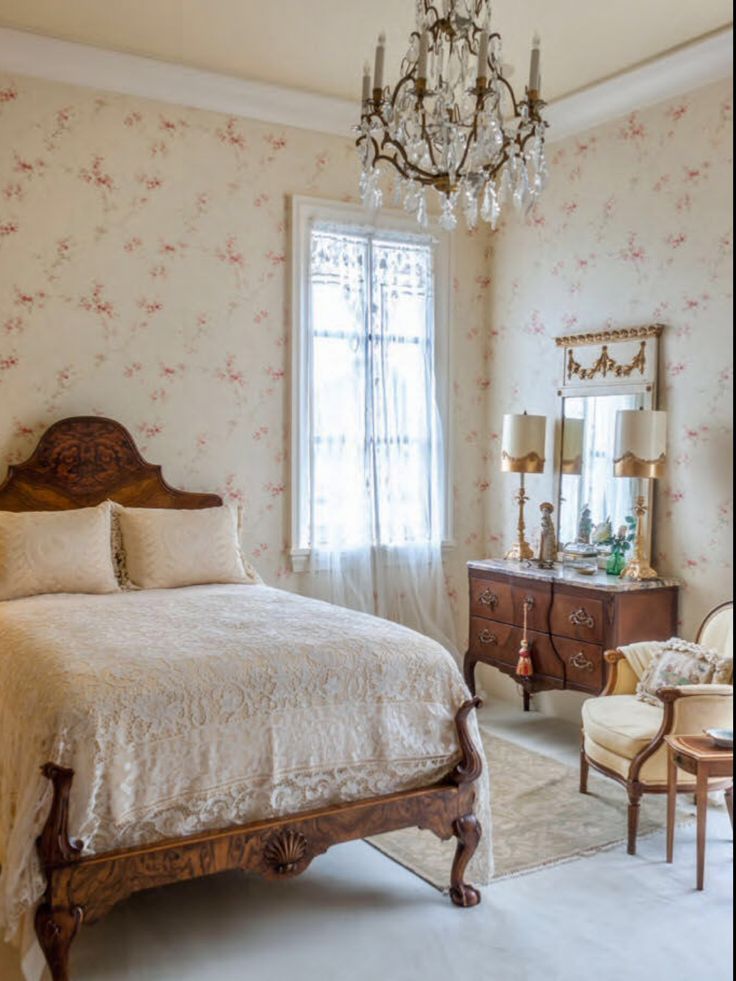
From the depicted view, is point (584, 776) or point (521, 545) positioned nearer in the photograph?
point (584, 776)

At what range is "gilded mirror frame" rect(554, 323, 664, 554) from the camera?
4332 millimetres

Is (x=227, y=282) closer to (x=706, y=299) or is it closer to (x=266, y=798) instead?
(x=706, y=299)

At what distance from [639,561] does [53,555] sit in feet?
8.13

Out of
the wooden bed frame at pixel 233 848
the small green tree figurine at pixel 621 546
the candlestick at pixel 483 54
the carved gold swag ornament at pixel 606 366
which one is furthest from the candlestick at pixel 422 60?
the small green tree figurine at pixel 621 546

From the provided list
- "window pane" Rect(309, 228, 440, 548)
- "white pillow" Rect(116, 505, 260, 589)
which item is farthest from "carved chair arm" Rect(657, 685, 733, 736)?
"window pane" Rect(309, 228, 440, 548)

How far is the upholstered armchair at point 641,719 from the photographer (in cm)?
318

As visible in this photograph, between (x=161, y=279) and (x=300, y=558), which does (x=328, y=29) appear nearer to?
(x=161, y=279)

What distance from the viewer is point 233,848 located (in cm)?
260

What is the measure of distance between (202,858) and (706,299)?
119 inches

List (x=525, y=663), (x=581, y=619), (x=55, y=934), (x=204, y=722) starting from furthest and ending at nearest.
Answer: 1. (x=525, y=663)
2. (x=581, y=619)
3. (x=204, y=722)
4. (x=55, y=934)

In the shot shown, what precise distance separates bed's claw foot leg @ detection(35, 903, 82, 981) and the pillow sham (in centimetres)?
210

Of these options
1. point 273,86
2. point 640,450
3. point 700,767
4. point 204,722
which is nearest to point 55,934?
point 204,722

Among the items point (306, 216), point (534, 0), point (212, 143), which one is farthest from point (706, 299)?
point (212, 143)

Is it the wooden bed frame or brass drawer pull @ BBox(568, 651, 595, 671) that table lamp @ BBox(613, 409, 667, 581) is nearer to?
brass drawer pull @ BBox(568, 651, 595, 671)
